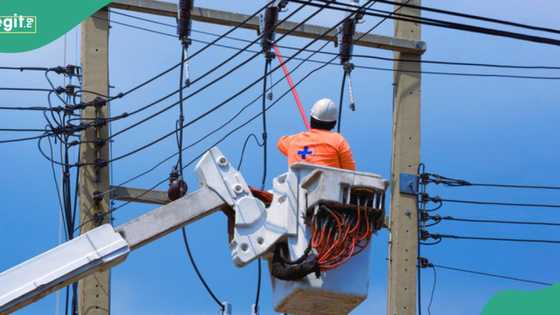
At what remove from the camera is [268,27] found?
15016mm

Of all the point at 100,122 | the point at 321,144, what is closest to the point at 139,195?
the point at 100,122

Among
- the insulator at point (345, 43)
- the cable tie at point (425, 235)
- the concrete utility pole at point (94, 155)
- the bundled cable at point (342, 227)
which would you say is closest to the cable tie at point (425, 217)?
the cable tie at point (425, 235)

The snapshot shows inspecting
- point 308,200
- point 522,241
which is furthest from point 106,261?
point 522,241

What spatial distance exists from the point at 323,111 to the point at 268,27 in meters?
3.12

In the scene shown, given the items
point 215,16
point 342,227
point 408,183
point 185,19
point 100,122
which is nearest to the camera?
point 342,227

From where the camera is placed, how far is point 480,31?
1309 cm

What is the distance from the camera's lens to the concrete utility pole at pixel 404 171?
608 inches

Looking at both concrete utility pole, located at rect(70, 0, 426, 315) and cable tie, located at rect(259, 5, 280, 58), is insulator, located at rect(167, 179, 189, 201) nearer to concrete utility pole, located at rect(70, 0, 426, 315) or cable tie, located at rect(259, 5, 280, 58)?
concrete utility pole, located at rect(70, 0, 426, 315)

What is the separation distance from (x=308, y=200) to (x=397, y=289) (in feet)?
13.8

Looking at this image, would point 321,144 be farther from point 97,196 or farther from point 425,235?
point 425,235

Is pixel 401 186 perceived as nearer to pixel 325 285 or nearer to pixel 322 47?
pixel 322 47

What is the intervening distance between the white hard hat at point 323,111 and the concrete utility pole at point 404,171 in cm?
365

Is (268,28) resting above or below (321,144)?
above

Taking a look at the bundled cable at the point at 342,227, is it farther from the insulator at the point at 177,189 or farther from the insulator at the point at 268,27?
the insulator at the point at 268,27
